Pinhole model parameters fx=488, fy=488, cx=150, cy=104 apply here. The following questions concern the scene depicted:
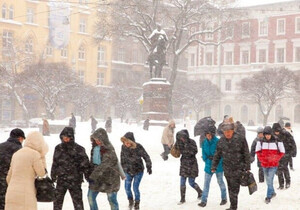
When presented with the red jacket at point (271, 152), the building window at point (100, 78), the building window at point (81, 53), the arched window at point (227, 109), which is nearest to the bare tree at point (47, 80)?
the building window at point (81, 53)

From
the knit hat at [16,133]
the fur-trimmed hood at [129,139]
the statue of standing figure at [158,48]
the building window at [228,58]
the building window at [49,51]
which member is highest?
the building window at [228,58]

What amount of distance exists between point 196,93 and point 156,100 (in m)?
31.0

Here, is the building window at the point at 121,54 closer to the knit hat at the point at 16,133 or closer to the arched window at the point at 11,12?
the arched window at the point at 11,12

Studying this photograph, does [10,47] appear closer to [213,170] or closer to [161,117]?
[161,117]

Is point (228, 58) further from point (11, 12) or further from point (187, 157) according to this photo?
point (187, 157)

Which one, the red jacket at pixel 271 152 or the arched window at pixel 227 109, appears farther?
the arched window at pixel 227 109

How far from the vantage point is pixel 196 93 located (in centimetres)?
5819

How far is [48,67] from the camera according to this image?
40.9 meters

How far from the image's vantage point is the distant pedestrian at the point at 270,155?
382 inches

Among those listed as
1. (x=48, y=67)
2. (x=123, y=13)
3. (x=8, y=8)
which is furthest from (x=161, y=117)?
(x=8, y=8)

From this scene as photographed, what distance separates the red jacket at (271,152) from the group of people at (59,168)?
3.52m

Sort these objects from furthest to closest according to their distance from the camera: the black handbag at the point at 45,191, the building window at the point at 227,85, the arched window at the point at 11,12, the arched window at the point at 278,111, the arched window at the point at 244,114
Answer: the building window at the point at 227,85 → the arched window at the point at 244,114 → the arched window at the point at 278,111 → the arched window at the point at 11,12 → the black handbag at the point at 45,191

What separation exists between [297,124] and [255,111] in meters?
6.59

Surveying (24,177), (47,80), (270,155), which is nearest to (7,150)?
(24,177)
